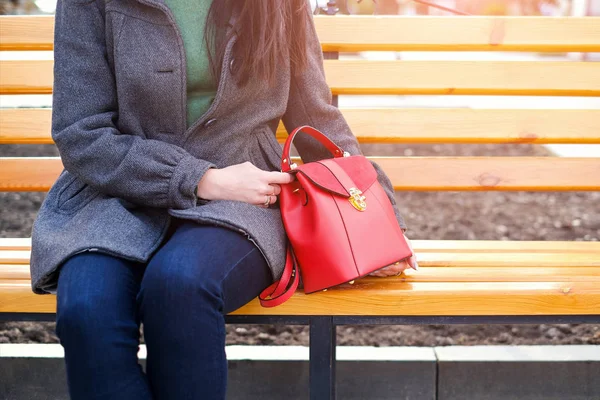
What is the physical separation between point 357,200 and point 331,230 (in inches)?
4.7

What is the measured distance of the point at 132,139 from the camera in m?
1.84

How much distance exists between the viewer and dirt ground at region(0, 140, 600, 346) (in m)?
2.90

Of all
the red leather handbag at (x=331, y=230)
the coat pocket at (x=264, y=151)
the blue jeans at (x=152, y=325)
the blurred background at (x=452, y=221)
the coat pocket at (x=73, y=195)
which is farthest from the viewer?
the blurred background at (x=452, y=221)

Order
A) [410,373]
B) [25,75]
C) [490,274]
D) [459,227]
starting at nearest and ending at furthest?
1. [490,274]
2. [410,373]
3. [25,75]
4. [459,227]

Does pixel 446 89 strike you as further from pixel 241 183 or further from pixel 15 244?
pixel 15 244

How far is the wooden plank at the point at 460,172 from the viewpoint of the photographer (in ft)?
8.25

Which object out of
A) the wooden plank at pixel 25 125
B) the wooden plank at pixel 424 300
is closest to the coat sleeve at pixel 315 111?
the wooden plank at pixel 424 300

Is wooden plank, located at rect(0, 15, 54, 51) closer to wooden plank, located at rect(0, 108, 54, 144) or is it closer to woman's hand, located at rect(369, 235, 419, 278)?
wooden plank, located at rect(0, 108, 54, 144)

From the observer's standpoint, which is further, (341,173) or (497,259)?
(497,259)

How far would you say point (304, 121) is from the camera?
6.99 ft

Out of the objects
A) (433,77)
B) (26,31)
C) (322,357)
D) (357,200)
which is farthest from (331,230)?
(26,31)

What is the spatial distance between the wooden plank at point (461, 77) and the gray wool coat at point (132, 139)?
59 cm

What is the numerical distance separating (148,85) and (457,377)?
4.57 feet

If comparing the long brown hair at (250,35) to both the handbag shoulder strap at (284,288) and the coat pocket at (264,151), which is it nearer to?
the coat pocket at (264,151)
